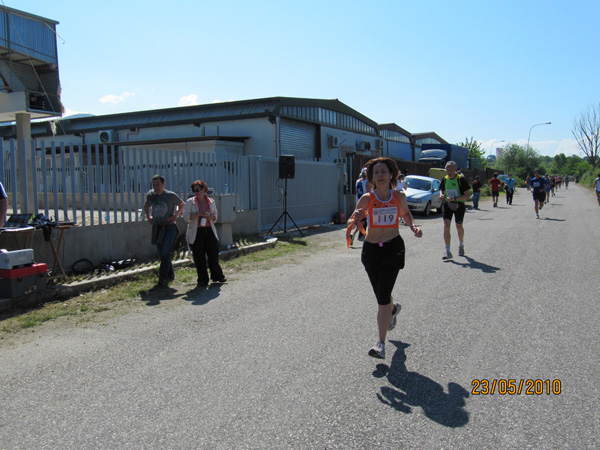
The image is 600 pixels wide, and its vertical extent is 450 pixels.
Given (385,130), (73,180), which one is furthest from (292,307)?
(385,130)

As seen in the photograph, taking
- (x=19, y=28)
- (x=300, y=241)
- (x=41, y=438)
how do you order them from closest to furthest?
(x=41, y=438) → (x=300, y=241) → (x=19, y=28)

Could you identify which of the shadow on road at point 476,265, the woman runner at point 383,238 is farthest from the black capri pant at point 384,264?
the shadow on road at point 476,265

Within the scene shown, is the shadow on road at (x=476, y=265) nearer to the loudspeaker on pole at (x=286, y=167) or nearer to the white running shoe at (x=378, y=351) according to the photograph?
the white running shoe at (x=378, y=351)

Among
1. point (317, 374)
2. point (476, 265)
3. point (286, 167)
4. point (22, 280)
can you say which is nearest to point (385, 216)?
point (317, 374)

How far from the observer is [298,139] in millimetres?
25391

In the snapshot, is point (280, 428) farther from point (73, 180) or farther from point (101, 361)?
point (73, 180)

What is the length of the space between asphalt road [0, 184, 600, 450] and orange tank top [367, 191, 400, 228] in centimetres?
119

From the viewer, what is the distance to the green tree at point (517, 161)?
253 ft

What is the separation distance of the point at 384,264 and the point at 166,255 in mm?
4313

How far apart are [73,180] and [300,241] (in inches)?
231

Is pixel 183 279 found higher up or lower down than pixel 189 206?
lower down

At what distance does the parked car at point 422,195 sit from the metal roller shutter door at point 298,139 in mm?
6482

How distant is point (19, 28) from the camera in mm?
15336
